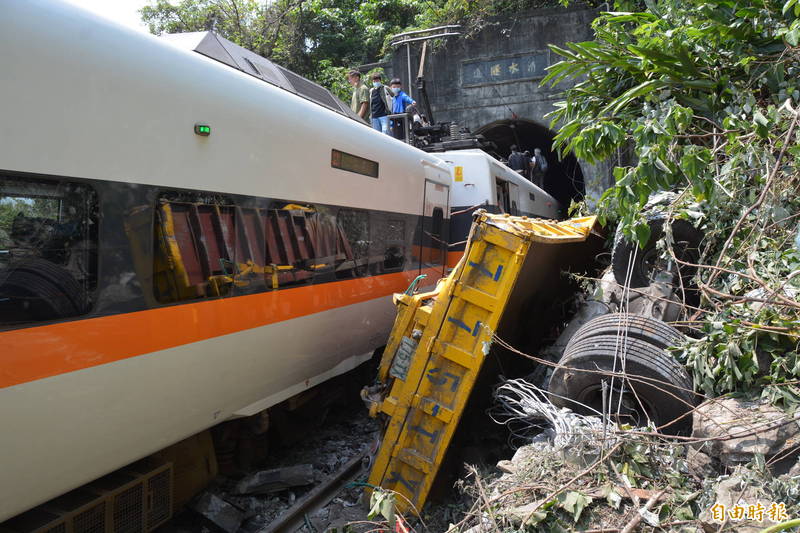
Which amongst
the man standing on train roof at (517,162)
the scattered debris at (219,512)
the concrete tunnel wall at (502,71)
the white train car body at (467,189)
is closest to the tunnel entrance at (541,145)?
the concrete tunnel wall at (502,71)

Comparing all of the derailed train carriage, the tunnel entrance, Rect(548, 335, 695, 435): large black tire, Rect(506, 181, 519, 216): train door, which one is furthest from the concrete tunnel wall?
the derailed train carriage

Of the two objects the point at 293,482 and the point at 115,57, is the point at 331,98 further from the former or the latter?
the point at 293,482

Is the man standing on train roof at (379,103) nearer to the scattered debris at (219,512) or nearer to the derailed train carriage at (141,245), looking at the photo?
the derailed train carriage at (141,245)

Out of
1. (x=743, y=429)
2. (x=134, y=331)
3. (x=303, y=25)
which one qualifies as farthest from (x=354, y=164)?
(x=303, y=25)

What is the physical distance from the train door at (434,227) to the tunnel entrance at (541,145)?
6.62 m

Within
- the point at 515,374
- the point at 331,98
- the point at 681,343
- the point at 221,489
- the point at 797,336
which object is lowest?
the point at 221,489


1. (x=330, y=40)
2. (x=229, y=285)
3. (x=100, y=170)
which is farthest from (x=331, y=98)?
(x=330, y=40)

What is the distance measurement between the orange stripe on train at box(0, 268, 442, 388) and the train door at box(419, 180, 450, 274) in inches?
99.4

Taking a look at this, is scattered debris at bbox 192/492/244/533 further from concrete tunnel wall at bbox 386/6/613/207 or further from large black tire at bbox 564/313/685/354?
concrete tunnel wall at bbox 386/6/613/207

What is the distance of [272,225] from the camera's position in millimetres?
4020

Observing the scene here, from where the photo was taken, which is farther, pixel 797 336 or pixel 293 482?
pixel 293 482

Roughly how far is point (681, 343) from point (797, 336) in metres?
0.90

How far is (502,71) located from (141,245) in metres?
13.0

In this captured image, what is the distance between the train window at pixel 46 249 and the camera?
245 centimetres
